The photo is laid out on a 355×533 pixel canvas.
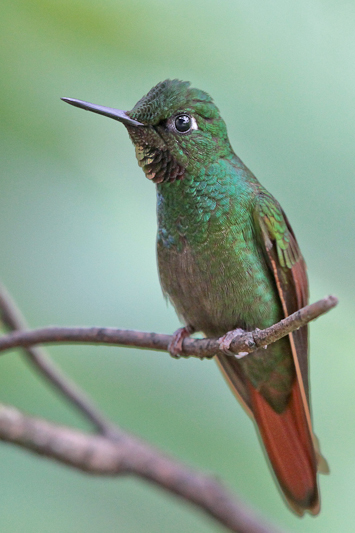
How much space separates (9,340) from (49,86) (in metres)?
1.18

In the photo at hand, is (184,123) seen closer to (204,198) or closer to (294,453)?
(204,198)

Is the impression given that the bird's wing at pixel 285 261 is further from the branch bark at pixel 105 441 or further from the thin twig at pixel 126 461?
the thin twig at pixel 126 461

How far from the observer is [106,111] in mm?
1448

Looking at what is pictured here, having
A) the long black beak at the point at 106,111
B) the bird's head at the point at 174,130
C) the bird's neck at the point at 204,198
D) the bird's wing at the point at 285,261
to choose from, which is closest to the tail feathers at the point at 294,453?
the bird's wing at the point at 285,261

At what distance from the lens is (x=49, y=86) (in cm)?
237

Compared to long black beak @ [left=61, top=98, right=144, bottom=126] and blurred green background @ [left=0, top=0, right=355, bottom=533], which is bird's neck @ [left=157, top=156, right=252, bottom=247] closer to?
long black beak @ [left=61, top=98, right=144, bottom=126]

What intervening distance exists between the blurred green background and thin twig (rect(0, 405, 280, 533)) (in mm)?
172

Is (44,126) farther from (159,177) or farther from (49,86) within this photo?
(159,177)

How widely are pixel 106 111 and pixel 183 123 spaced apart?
1.01 feet

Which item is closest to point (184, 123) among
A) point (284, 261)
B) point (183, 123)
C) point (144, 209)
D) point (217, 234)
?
point (183, 123)

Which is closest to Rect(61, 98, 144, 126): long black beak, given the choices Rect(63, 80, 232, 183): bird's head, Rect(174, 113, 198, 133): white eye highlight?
Rect(63, 80, 232, 183): bird's head

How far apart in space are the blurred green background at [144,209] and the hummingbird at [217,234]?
1.06ft

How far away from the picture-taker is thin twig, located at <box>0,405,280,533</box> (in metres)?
2.00

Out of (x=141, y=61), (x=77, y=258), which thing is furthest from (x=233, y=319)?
(x=141, y=61)
